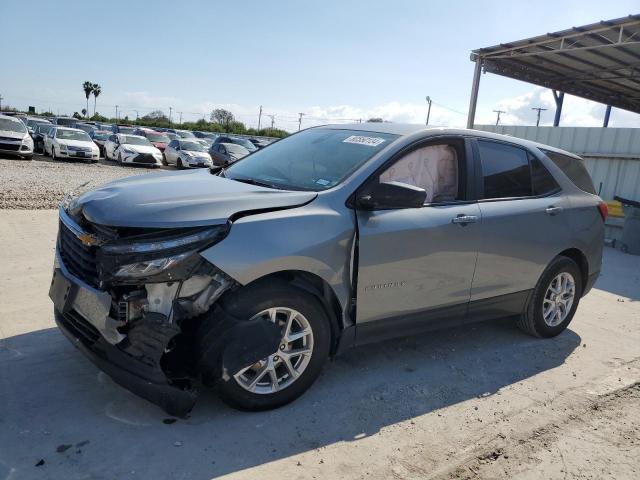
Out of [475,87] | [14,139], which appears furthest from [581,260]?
[14,139]

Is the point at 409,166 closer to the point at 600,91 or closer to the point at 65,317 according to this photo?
the point at 65,317

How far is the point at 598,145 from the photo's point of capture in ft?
42.7

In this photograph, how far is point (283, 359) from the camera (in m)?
3.26

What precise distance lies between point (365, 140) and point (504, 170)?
4.48 ft

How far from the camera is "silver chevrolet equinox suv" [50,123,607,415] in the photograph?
9.52ft

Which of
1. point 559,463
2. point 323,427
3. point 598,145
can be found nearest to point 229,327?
point 323,427

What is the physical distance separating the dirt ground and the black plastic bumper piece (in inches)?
9.1

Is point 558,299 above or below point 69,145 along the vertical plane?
below

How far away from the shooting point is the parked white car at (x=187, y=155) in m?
22.2

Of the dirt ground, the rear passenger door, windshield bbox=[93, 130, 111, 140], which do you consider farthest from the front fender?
windshield bbox=[93, 130, 111, 140]

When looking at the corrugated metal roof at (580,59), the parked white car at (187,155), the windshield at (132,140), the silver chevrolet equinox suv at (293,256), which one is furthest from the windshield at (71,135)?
the silver chevrolet equinox suv at (293,256)

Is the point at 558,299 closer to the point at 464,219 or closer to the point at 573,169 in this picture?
the point at 573,169

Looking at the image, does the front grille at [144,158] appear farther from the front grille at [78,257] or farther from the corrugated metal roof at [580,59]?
the front grille at [78,257]

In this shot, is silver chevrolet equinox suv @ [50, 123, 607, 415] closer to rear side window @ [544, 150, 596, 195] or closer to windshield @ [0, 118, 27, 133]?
rear side window @ [544, 150, 596, 195]
